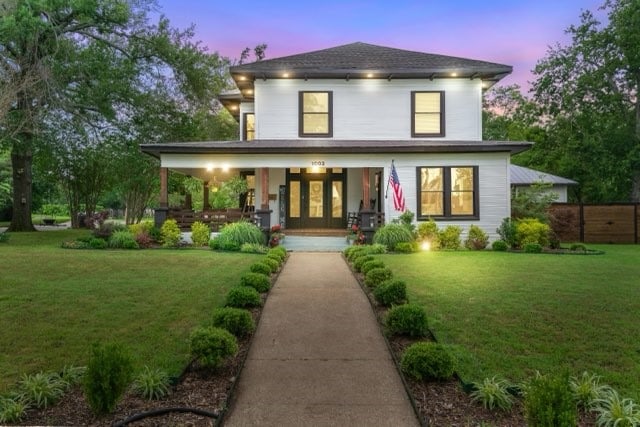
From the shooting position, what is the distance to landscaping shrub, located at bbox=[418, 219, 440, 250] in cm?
1409

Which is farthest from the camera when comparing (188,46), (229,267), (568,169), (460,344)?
(568,169)

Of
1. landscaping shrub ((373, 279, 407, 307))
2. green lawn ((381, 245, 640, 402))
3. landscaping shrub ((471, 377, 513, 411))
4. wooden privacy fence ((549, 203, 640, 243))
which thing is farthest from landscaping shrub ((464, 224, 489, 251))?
landscaping shrub ((471, 377, 513, 411))

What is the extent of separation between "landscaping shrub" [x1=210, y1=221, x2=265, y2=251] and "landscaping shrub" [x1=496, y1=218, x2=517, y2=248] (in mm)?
8168

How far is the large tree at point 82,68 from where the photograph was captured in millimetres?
15562

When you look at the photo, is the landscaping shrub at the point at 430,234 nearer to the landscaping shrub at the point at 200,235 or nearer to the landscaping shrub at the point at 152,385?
the landscaping shrub at the point at 200,235

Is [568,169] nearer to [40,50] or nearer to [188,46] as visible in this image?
[188,46]

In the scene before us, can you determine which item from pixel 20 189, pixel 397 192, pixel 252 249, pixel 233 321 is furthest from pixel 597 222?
pixel 20 189

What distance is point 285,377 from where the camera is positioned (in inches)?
161

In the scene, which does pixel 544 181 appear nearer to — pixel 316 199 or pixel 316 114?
pixel 316 199

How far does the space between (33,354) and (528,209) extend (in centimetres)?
1579

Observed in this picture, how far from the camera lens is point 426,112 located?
54.1 ft

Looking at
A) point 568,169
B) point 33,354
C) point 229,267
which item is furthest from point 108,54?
point 568,169

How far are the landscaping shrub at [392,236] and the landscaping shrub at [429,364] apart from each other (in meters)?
9.31

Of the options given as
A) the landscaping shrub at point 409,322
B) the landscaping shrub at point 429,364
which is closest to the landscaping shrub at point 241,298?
the landscaping shrub at point 409,322
